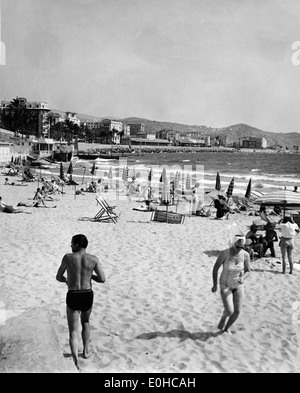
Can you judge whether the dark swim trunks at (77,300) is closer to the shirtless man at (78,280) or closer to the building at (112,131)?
the shirtless man at (78,280)

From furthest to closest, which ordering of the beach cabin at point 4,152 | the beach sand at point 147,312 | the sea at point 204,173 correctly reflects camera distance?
the beach cabin at point 4,152 → the sea at point 204,173 → the beach sand at point 147,312

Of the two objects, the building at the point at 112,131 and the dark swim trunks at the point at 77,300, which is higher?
the building at the point at 112,131

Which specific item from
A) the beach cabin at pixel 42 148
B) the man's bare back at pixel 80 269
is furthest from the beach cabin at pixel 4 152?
the man's bare back at pixel 80 269

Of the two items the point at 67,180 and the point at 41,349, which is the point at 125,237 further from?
the point at 67,180

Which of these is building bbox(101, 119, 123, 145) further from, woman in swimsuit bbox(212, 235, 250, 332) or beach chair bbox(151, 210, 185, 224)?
woman in swimsuit bbox(212, 235, 250, 332)

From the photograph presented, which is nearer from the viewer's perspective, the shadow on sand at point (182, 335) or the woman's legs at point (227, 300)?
the woman's legs at point (227, 300)

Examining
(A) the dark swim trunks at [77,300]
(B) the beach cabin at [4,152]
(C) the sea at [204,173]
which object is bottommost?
(A) the dark swim trunks at [77,300]

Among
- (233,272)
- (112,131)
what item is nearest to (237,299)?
(233,272)

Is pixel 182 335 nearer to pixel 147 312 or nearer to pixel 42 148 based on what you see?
pixel 147 312

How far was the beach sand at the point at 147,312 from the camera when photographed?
13.2ft

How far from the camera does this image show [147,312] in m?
5.38

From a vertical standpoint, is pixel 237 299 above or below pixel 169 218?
above

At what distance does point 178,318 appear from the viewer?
521cm
